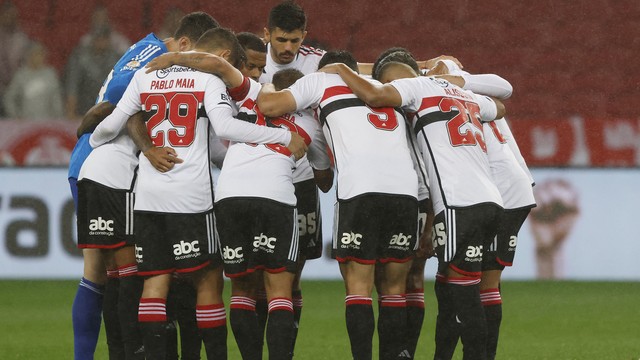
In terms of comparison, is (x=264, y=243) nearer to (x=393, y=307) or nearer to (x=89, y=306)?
(x=393, y=307)

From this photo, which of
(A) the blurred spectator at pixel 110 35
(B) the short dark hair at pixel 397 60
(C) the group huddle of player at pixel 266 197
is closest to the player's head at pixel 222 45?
(C) the group huddle of player at pixel 266 197

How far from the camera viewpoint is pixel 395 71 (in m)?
6.04

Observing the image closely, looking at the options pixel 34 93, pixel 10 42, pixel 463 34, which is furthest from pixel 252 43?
pixel 463 34

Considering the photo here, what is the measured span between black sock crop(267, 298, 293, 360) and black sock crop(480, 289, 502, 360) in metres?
1.22

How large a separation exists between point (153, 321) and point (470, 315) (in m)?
1.55

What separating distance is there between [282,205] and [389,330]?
2.73ft

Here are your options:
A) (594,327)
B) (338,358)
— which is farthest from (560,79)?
(338,358)

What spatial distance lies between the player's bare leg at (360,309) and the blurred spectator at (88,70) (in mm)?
6862

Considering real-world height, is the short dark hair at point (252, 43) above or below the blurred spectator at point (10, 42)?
below

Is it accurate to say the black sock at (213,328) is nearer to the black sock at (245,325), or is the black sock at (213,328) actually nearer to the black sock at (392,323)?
the black sock at (245,325)

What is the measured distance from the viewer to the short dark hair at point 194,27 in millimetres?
6195

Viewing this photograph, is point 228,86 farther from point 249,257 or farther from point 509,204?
point 509,204

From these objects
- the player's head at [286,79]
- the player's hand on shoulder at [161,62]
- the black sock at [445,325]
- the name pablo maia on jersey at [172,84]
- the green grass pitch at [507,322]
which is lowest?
the green grass pitch at [507,322]

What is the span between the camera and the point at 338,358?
Answer: 6.98 m
